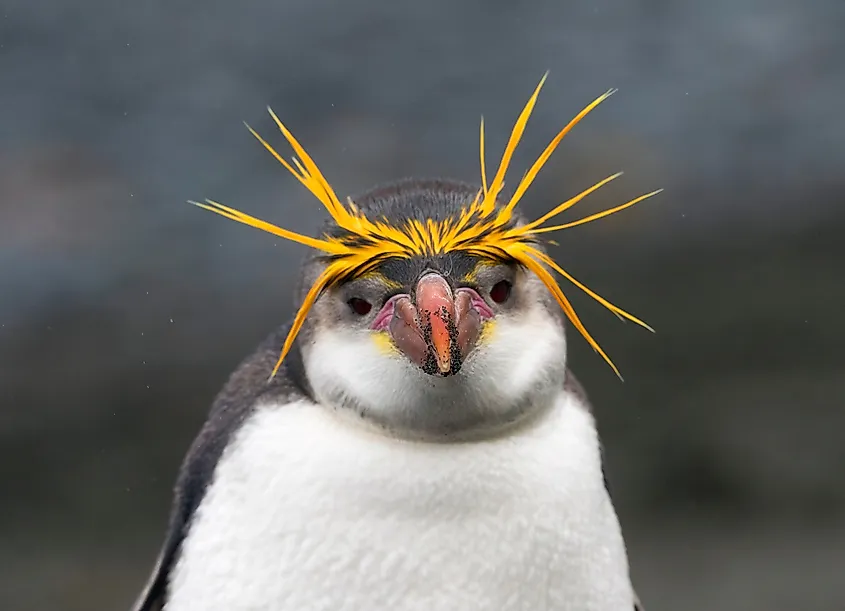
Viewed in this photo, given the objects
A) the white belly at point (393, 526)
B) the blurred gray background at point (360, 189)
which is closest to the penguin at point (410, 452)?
the white belly at point (393, 526)

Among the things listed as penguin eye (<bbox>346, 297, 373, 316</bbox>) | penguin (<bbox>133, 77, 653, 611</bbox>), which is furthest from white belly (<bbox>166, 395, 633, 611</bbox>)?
penguin eye (<bbox>346, 297, 373, 316</bbox>)

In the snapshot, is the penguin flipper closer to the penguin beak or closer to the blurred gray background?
the penguin beak

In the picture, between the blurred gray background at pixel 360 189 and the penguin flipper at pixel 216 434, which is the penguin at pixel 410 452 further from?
the blurred gray background at pixel 360 189

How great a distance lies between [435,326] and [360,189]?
1.98 metres

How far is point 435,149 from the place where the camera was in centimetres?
284

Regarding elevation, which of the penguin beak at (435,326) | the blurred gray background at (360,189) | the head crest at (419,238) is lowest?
the blurred gray background at (360,189)

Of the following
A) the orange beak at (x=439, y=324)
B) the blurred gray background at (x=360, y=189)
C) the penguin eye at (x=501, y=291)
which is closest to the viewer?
the orange beak at (x=439, y=324)

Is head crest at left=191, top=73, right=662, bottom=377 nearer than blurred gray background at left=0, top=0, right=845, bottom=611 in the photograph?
Yes

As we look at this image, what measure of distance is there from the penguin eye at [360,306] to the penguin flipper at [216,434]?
0.11m

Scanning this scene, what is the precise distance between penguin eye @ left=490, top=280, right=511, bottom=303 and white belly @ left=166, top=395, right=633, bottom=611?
139 mm

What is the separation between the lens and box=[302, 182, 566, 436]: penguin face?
80 cm

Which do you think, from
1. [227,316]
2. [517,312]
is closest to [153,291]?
[227,316]

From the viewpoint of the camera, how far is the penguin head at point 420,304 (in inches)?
32.4

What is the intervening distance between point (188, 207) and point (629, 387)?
148 cm
